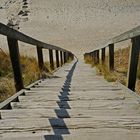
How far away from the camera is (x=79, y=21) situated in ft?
157

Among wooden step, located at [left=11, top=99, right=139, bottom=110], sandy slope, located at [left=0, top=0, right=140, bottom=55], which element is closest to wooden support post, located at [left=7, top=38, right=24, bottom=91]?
wooden step, located at [left=11, top=99, right=139, bottom=110]

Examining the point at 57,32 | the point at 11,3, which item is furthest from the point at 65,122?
the point at 11,3

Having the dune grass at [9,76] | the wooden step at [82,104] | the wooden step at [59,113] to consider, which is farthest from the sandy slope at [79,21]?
the wooden step at [59,113]

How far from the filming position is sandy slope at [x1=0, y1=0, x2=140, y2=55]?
3808 cm

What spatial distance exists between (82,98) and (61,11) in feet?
164

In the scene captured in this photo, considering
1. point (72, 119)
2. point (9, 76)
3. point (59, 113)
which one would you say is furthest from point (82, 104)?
point (9, 76)

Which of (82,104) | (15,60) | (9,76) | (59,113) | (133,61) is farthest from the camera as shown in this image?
(9,76)

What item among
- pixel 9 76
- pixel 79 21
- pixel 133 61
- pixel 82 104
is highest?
pixel 79 21

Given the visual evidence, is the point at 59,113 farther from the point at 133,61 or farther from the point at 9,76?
the point at 9,76

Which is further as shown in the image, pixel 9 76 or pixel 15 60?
pixel 9 76

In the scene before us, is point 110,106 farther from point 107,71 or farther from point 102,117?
point 107,71

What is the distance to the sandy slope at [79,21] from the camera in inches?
1499

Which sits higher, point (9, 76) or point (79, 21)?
point (79, 21)

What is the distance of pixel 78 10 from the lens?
2126 inches
